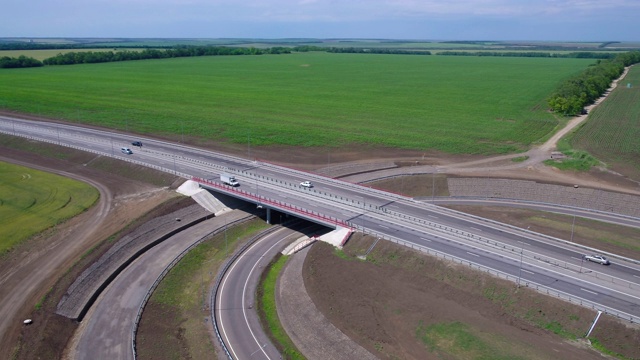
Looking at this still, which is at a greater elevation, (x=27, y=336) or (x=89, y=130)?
(x=89, y=130)

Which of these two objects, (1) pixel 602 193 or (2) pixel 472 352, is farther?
(1) pixel 602 193

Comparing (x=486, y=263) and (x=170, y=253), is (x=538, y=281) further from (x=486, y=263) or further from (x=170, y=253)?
(x=170, y=253)

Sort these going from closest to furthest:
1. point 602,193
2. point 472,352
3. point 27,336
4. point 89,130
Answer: point 472,352 < point 27,336 < point 602,193 < point 89,130

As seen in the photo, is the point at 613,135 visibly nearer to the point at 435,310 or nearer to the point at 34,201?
the point at 435,310

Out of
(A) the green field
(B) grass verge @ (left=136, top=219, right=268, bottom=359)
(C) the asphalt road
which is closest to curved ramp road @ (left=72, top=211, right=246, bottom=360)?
(B) grass verge @ (left=136, top=219, right=268, bottom=359)

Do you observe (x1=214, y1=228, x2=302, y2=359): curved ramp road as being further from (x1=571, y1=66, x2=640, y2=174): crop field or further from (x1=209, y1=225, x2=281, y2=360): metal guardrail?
(x1=571, y1=66, x2=640, y2=174): crop field

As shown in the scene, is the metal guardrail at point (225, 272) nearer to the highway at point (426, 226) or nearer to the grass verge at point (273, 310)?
the highway at point (426, 226)

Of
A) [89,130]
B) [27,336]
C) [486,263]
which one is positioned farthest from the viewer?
[89,130]

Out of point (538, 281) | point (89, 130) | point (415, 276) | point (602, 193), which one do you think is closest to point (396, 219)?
point (415, 276)
